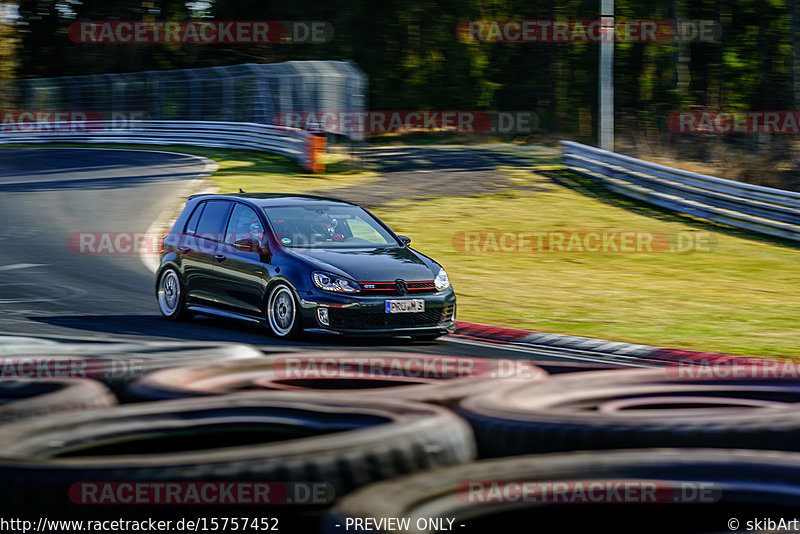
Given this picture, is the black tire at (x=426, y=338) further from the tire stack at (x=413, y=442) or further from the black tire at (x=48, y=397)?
the black tire at (x=48, y=397)

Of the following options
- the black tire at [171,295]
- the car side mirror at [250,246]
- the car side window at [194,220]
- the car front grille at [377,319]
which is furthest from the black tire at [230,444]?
the car side window at [194,220]

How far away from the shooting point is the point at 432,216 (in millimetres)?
22328

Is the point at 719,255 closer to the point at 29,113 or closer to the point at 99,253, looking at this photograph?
the point at 99,253

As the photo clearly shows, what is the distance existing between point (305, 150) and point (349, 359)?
21807 mm

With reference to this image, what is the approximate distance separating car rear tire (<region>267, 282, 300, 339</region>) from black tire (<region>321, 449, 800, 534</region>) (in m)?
6.05

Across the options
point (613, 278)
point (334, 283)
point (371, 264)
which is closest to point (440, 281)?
point (371, 264)

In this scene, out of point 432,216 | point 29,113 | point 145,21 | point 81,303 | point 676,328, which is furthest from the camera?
point 145,21

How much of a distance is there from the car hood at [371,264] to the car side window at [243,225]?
68 centimetres

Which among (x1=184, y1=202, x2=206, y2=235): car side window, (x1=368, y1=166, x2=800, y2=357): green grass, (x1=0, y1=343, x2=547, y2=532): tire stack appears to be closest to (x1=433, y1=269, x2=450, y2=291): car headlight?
(x1=368, y1=166, x2=800, y2=357): green grass

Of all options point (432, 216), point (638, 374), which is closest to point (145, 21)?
point (432, 216)

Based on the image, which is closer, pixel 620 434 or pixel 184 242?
pixel 620 434

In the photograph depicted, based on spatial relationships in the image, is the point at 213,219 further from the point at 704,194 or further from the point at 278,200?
the point at 704,194

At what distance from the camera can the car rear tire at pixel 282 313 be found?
407 inches

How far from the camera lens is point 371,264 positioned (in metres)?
10.5
